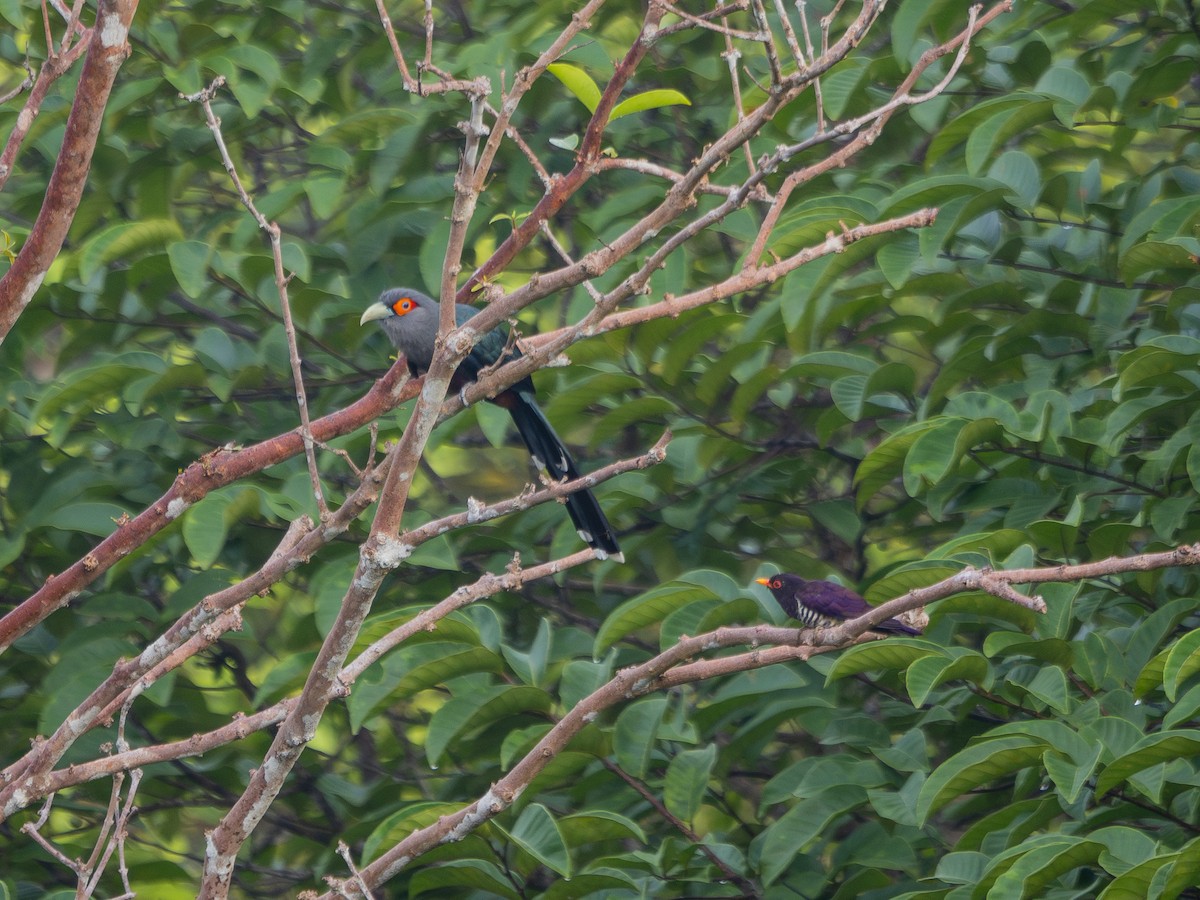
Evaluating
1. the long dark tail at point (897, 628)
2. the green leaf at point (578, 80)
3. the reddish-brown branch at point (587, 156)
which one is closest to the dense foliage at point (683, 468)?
the long dark tail at point (897, 628)

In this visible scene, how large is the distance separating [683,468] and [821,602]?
0.67 m

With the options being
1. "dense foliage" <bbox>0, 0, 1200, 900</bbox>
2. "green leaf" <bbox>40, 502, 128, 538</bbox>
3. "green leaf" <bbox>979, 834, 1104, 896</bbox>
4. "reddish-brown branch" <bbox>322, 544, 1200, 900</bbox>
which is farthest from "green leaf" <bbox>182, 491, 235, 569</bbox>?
"green leaf" <bbox>979, 834, 1104, 896</bbox>

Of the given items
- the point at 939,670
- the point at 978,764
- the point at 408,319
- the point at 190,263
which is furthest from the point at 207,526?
the point at 978,764

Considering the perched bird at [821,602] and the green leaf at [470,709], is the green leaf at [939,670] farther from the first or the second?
the green leaf at [470,709]

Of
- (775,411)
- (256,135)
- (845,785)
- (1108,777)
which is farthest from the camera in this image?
(256,135)

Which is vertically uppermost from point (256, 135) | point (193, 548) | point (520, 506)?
point (256, 135)

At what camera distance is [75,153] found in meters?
2.78

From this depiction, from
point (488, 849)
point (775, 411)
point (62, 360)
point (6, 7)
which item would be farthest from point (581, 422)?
point (6, 7)

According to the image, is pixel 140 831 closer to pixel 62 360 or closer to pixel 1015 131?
pixel 62 360

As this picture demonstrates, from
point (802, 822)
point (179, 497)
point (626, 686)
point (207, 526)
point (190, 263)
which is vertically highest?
point (190, 263)

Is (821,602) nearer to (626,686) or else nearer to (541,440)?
(541,440)

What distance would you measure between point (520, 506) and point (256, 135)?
12.5ft

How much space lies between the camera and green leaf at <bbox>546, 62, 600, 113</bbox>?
3.24 metres

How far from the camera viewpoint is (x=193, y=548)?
13.6 feet
